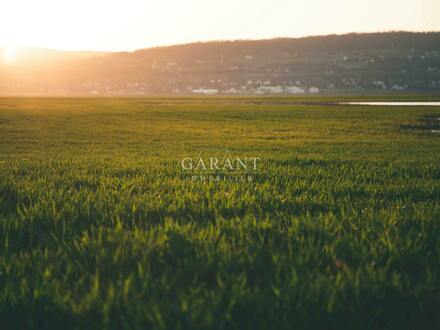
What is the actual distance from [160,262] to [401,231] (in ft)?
8.68

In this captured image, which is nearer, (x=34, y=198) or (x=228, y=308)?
(x=228, y=308)

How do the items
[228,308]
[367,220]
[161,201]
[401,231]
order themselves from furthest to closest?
1. [161,201]
2. [367,220]
3. [401,231]
4. [228,308]

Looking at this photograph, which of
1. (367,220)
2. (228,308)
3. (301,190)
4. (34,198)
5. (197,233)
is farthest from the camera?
(301,190)

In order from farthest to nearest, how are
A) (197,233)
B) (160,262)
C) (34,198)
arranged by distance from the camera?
(34,198) → (197,233) → (160,262)

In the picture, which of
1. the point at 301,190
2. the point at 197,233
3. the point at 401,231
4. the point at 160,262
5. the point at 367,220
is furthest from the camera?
the point at 301,190

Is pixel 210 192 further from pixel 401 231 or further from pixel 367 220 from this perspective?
pixel 401 231

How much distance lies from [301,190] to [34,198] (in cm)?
423

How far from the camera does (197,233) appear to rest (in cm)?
424

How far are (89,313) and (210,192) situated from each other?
12.7ft

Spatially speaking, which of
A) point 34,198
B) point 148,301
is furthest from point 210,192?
point 148,301

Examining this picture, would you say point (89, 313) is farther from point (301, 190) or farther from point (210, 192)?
point (301, 190)

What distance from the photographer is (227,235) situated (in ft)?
14.4

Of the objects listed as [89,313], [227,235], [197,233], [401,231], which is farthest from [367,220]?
[89,313]

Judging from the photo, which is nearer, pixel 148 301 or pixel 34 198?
pixel 148 301
